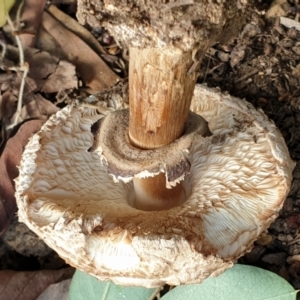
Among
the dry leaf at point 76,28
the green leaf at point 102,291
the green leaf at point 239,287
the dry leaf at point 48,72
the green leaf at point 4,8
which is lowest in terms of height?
the green leaf at point 102,291

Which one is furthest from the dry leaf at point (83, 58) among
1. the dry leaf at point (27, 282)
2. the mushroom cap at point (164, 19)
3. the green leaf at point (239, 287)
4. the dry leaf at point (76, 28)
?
the mushroom cap at point (164, 19)

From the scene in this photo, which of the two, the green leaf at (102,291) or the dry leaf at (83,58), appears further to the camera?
the dry leaf at (83,58)

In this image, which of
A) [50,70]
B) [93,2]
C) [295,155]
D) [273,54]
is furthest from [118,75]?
[93,2]

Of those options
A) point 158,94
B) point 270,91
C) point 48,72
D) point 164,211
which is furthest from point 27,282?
point 270,91

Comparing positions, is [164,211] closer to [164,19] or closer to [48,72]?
[164,19]

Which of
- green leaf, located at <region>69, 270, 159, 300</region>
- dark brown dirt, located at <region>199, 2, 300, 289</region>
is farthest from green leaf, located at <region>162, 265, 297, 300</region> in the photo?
dark brown dirt, located at <region>199, 2, 300, 289</region>

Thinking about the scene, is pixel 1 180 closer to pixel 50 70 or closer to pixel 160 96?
pixel 50 70

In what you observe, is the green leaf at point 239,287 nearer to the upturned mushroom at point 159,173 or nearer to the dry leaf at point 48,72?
the upturned mushroom at point 159,173
